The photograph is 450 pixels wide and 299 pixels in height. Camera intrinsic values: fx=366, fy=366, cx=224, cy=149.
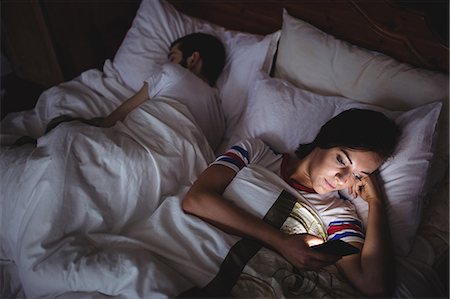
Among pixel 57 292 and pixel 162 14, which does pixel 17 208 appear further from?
pixel 162 14

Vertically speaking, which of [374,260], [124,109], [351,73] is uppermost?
[351,73]

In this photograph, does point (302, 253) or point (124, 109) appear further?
point (124, 109)

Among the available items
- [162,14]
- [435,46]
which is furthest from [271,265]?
[162,14]

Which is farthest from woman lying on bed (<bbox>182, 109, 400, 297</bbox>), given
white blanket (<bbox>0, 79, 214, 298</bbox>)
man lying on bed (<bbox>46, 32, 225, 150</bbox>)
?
man lying on bed (<bbox>46, 32, 225, 150</bbox>)

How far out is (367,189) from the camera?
1.20m

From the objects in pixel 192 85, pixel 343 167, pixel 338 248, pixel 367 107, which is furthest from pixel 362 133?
pixel 192 85

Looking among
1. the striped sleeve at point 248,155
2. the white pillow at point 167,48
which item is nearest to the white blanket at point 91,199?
the striped sleeve at point 248,155

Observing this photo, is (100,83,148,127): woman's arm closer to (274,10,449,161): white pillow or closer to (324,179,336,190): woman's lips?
(274,10,449,161): white pillow

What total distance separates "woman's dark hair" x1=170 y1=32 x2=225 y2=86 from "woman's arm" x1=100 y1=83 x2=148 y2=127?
0.86 feet

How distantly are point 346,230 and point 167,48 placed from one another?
132 cm

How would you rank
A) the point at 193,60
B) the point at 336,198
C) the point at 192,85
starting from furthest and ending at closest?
the point at 193,60, the point at 192,85, the point at 336,198

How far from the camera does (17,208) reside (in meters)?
1.10

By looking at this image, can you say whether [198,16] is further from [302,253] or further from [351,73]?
[302,253]

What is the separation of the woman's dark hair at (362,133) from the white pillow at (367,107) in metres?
0.05
